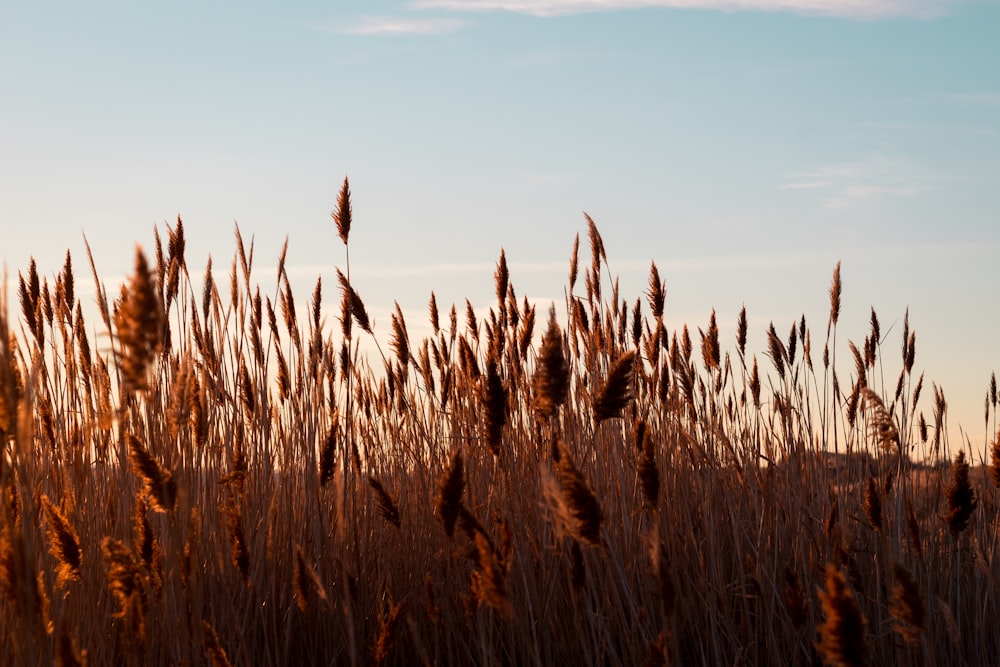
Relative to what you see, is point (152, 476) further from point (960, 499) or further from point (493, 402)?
point (960, 499)

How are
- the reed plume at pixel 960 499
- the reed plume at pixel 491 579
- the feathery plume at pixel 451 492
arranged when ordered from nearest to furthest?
1. the reed plume at pixel 491 579
2. the feathery plume at pixel 451 492
3. the reed plume at pixel 960 499

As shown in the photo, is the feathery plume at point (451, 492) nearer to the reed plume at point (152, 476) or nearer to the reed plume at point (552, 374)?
the reed plume at point (552, 374)

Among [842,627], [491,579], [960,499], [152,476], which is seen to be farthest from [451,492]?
[960,499]

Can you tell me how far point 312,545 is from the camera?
2.86 m

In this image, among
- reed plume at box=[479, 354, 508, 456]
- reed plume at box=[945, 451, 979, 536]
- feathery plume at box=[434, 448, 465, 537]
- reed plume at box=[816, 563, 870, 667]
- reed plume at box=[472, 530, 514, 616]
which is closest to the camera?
reed plume at box=[816, 563, 870, 667]

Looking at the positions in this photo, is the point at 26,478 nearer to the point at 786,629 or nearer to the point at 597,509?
the point at 597,509

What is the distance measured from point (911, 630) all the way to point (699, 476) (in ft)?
4.72

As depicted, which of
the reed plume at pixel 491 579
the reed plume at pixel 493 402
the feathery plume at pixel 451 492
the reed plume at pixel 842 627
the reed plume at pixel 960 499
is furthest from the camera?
the reed plume at pixel 960 499

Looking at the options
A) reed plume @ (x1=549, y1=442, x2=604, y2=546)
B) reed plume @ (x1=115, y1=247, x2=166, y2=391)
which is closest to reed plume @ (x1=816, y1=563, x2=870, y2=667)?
reed plume @ (x1=549, y1=442, x2=604, y2=546)

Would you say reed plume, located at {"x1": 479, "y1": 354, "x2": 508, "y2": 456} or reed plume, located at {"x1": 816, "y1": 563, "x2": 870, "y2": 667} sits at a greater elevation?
reed plume, located at {"x1": 479, "y1": 354, "x2": 508, "y2": 456}

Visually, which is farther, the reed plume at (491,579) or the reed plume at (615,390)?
the reed plume at (615,390)

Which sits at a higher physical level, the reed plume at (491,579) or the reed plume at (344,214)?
the reed plume at (344,214)

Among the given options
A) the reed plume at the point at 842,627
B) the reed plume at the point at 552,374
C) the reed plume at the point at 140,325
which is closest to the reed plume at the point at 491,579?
the reed plume at the point at 552,374

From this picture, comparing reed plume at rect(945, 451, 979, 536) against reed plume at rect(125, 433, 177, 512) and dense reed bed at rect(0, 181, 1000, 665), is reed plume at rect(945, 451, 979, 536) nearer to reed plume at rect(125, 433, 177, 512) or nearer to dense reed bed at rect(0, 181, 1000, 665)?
dense reed bed at rect(0, 181, 1000, 665)
